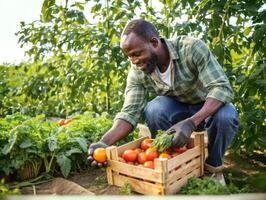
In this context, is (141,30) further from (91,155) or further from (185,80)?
Answer: (91,155)

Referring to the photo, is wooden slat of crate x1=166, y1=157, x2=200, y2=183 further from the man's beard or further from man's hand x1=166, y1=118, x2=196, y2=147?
the man's beard

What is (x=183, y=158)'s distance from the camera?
2.34m

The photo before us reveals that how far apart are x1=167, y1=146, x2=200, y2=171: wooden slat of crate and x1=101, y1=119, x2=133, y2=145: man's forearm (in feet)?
1.66

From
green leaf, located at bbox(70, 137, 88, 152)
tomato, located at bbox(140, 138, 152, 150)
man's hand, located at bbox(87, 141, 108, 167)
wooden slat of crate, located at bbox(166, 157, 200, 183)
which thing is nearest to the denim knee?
wooden slat of crate, located at bbox(166, 157, 200, 183)

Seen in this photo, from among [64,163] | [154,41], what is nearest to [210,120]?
[154,41]

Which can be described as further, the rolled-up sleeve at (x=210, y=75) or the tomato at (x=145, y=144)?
the tomato at (x=145, y=144)

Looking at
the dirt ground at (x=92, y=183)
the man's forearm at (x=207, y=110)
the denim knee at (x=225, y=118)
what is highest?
the man's forearm at (x=207, y=110)

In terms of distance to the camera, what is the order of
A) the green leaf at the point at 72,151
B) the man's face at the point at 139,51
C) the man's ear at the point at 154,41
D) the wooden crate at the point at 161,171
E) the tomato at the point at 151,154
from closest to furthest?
the wooden crate at the point at 161,171 → the tomato at the point at 151,154 → the man's face at the point at 139,51 → the man's ear at the point at 154,41 → the green leaf at the point at 72,151

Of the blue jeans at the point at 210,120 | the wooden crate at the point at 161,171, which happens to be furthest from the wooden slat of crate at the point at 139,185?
the blue jeans at the point at 210,120

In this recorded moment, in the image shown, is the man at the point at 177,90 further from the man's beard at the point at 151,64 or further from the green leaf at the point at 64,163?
the green leaf at the point at 64,163

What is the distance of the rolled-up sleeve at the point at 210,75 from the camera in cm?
249

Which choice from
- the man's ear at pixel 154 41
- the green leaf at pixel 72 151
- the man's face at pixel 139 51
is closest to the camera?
the man's face at pixel 139 51

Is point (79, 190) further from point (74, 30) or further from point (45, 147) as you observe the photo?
point (74, 30)

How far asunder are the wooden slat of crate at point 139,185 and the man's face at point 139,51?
71 centimetres
